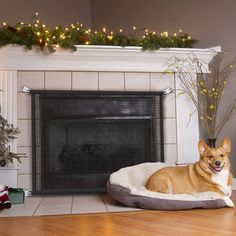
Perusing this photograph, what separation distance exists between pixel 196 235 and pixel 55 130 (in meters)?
1.87


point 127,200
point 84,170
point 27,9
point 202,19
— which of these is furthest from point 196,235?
point 27,9

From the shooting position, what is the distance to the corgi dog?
8.16 ft

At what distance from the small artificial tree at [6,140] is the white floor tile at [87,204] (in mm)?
659

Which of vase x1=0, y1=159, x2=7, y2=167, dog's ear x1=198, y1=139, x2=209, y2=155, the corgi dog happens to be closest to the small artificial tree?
vase x1=0, y1=159, x2=7, y2=167

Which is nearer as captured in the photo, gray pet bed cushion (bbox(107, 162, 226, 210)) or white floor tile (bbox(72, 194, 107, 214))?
gray pet bed cushion (bbox(107, 162, 226, 210))

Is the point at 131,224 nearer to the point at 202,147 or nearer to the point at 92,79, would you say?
the point at 202,147

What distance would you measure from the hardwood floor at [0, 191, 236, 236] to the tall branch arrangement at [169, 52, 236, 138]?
122 cm

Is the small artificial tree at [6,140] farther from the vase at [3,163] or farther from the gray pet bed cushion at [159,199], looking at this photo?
the gray pet bed cushion at [159,199]

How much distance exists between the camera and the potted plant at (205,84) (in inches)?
129

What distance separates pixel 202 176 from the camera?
8.31ft

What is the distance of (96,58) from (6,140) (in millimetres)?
1152

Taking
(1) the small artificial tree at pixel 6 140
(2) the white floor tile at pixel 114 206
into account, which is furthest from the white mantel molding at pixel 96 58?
(2) the white floor tile at pixel 114 206

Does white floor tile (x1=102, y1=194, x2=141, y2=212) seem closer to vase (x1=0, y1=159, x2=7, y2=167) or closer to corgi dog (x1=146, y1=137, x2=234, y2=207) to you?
corgi dog (x1=146, y1=137, x2=234, y2=207)

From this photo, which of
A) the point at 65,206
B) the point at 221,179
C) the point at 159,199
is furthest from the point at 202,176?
the point at 65,206
